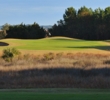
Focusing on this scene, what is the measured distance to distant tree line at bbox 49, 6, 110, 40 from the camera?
325ft

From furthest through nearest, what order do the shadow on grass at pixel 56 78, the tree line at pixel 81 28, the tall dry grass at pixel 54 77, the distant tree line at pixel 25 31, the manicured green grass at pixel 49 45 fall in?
the tree line at pixel 81 28, the distant tree line at pixel 25 31, the manicured green grass at pixel 49 45, the tall dry grass at pixel 54 77, the shadow on grass at pixel 56 78

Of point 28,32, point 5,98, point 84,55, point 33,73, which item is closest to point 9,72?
point 33,73

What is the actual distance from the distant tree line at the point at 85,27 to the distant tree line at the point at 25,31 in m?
8.44

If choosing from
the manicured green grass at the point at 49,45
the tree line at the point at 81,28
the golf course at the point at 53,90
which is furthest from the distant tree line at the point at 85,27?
the golf course at the point at 53,90

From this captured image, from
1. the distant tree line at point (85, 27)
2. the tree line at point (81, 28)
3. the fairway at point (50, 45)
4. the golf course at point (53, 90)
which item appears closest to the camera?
the golf course at point (53, 90)

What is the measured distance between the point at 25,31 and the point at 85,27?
18553 mm

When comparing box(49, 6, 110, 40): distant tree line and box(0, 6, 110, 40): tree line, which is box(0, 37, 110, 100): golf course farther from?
box(49, 6, 110, 40): distant tree line

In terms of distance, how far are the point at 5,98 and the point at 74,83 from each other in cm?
946

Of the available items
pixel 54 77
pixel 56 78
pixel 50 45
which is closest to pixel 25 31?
pixel 50 45

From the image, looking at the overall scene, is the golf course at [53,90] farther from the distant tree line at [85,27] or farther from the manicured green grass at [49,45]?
the distant tree line at [85,27]

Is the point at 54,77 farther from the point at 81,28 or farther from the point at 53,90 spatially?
the point at 81,28

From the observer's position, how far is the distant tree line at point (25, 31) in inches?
3408

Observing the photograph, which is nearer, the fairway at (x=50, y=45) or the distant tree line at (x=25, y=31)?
the fairway at (x=50, y=45)

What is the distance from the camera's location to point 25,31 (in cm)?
8712
